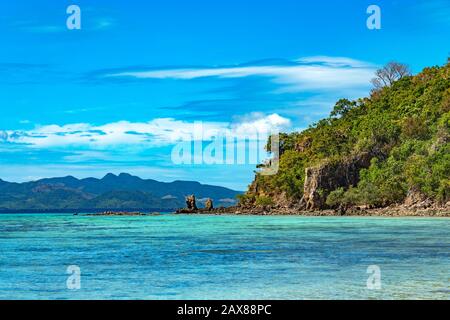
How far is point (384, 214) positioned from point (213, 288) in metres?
77.6

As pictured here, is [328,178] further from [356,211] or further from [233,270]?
[233,270]

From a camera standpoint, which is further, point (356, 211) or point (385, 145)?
point (385, 145)

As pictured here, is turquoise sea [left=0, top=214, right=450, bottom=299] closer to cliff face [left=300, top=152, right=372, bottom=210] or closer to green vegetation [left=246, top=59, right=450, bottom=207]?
green vegetation [left=246, top=59, right=450, bottom=207]

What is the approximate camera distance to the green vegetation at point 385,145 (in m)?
97.8

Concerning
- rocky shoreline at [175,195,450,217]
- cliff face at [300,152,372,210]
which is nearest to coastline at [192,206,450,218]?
rocky shoreline at [175,195,450,217]

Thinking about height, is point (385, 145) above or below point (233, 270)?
above

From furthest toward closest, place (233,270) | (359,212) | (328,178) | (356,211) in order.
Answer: (328,178), (356,211), (359,212), (233,270)

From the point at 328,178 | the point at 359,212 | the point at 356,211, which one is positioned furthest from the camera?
the point at 328,178

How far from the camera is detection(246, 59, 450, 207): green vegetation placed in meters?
97.8

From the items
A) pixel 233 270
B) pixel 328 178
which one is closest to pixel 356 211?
pixel 328 178

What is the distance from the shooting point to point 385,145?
383ft

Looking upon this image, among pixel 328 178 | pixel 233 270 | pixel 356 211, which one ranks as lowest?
pixel 356 211

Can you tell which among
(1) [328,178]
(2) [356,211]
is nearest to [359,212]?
(2) [356,211]
